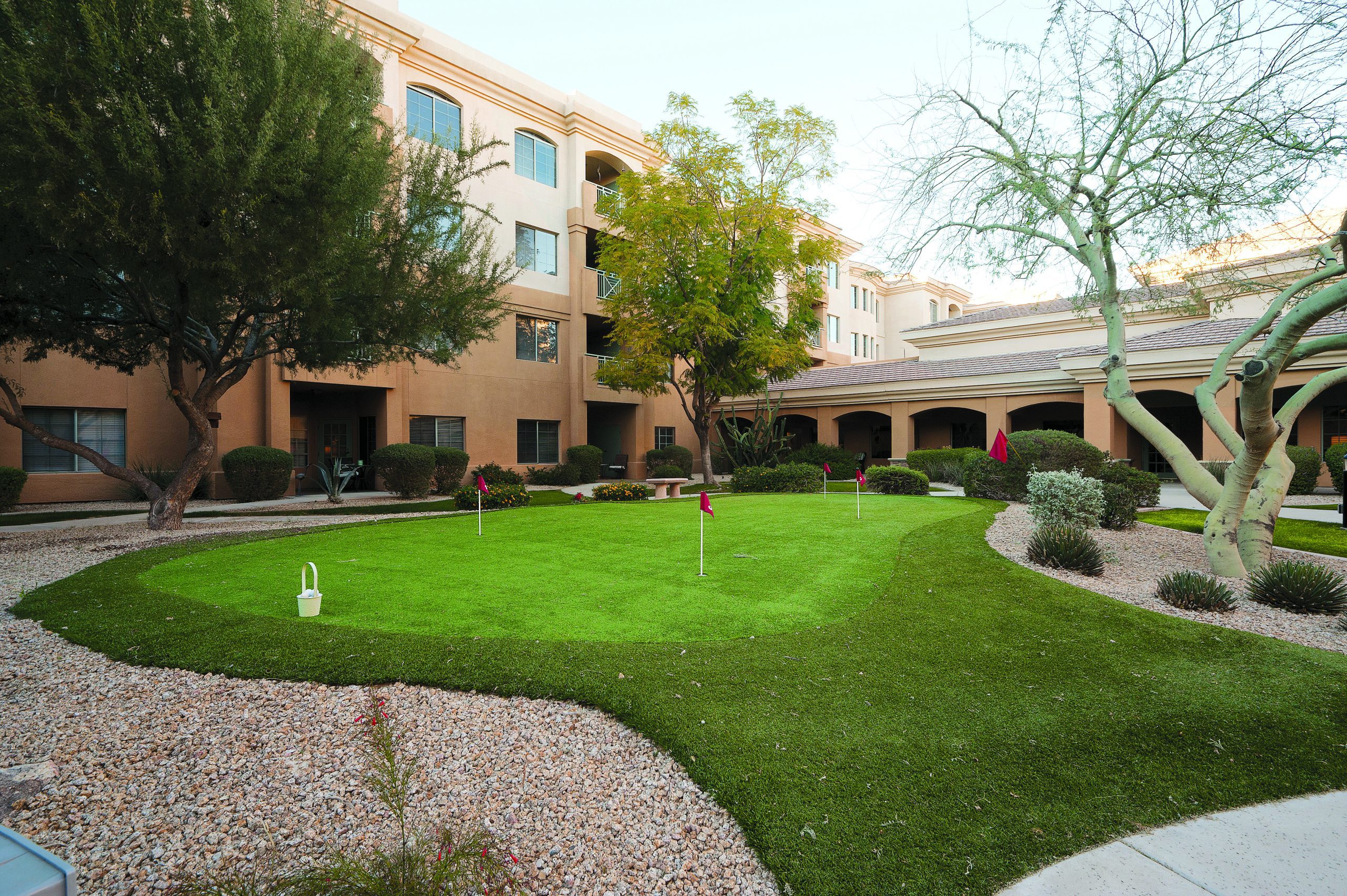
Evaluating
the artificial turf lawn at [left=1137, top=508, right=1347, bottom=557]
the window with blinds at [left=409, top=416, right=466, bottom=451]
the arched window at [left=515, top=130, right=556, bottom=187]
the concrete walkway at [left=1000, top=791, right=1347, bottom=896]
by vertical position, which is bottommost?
the concrete walkway at [left=1000, top=791, right=1347, bottom=896]

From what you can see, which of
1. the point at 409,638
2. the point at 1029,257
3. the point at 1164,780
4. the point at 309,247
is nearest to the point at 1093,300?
the point at 1029,257

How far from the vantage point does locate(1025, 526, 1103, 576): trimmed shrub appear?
25.6 feet

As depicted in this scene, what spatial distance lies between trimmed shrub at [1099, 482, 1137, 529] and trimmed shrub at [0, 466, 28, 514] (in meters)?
22.5

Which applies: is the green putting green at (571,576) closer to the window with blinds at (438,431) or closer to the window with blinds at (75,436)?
the window with blinds at (438,431)

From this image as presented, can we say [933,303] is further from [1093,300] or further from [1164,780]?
[1164,780]

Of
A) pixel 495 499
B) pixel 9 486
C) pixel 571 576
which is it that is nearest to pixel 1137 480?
pixel 571 576

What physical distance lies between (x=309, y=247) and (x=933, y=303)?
44.1m

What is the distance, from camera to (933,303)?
45.8 meters

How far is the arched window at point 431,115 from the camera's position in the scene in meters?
19.9

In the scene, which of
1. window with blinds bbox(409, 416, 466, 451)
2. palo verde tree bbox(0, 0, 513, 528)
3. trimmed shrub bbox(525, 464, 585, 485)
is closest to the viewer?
palo verde tree bbox(0, 0, 513, 528)

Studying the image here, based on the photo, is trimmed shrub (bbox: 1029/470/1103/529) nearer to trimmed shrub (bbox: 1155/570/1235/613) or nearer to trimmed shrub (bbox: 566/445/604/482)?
trimmed shrub (bbox: 1155/570/1235/613)

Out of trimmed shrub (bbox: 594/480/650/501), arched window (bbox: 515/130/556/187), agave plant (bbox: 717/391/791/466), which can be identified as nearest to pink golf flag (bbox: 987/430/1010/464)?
trimmed shrub (bbox: 594/480/650/501)

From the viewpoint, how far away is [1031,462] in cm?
1340

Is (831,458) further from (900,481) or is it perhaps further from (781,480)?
(900,481)
